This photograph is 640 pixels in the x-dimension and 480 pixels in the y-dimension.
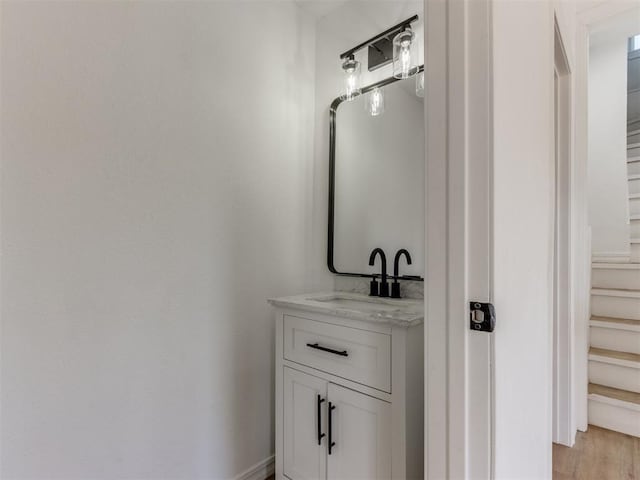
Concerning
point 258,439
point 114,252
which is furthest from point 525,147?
point 258,439

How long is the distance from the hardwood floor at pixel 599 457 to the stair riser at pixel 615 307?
825 millimetres

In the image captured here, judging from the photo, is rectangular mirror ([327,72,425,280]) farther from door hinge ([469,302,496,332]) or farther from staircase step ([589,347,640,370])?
staircase step ([589,347,640,370])

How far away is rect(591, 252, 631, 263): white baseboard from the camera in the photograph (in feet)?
9.00

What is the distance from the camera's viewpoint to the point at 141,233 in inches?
48.4

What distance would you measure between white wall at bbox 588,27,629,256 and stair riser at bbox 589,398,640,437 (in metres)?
1.71

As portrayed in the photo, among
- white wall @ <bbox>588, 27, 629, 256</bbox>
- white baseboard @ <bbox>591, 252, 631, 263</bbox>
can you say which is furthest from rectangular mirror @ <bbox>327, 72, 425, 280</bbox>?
white wall @ <bbox>588, 27, 629, 256</bbox>

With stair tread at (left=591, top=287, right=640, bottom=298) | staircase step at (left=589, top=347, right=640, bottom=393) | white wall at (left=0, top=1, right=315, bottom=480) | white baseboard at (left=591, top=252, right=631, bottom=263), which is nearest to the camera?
white wall at (left=0, top=1, right=315, bottom=480)

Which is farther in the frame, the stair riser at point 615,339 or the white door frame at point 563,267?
the stair riser at point 615,339

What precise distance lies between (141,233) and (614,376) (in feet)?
8.96

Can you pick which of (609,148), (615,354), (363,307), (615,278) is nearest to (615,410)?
(615,354)

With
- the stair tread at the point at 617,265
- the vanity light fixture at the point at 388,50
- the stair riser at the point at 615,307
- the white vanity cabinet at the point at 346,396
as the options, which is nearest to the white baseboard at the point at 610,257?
the stair tread at the point at 617,265

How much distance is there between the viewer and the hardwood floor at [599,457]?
1.56 meters

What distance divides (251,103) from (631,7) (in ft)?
6.71

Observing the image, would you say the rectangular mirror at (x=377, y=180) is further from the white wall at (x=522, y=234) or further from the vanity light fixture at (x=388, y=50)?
the white wall at (x=522, y=234)
